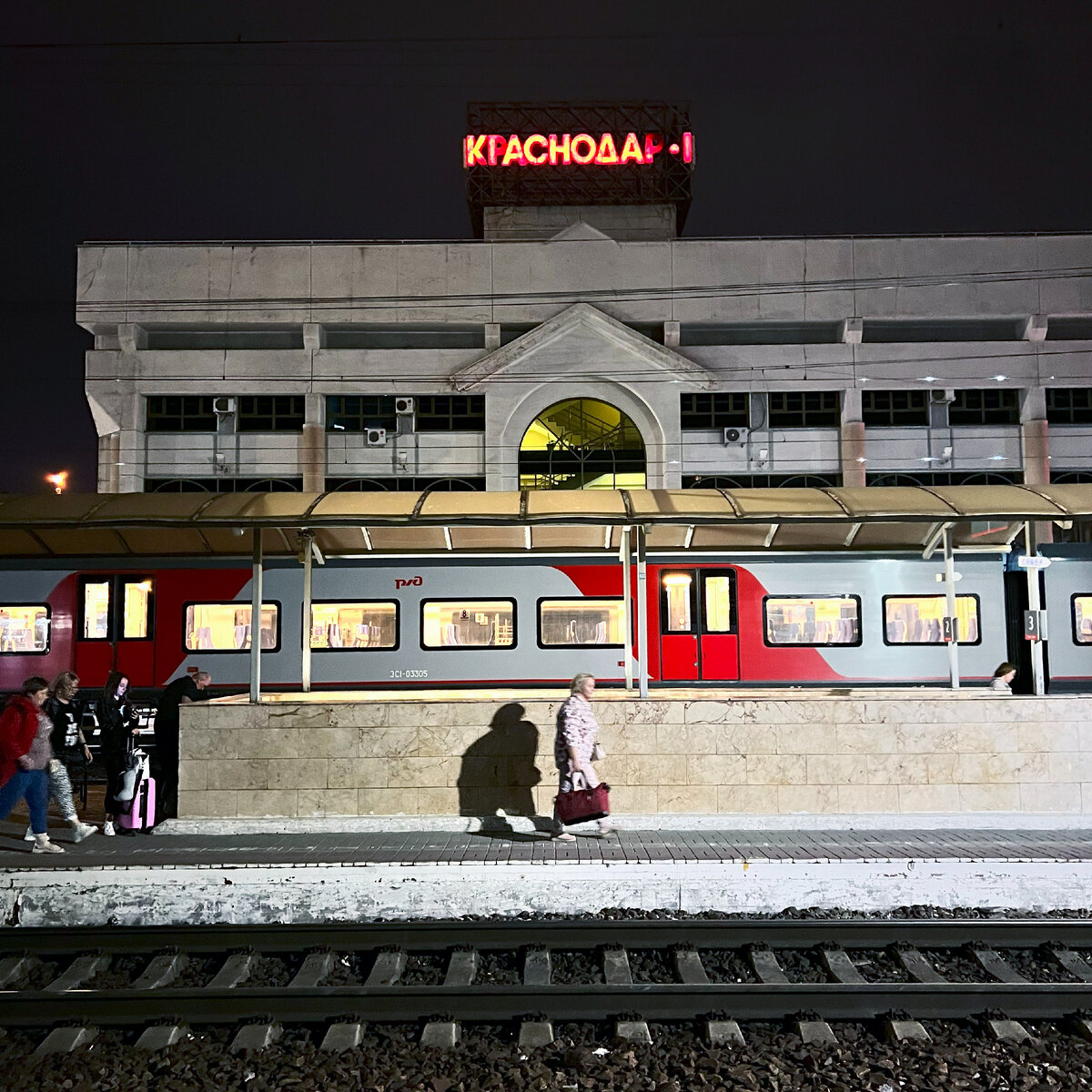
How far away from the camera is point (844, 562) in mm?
17453

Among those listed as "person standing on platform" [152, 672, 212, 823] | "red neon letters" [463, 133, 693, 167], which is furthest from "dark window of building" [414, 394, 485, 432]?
"person standing on platform" [152, 672, 212, 823]

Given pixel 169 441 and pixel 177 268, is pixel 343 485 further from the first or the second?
pixel 177 268

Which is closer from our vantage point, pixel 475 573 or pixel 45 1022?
pixel 45 1022

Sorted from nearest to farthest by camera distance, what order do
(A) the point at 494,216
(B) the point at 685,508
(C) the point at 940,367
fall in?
(B) the point at 685,508, (C) the point at 940,367, (A) the point at 494,216

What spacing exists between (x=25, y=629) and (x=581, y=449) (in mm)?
15668

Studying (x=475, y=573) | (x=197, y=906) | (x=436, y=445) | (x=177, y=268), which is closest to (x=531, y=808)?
(x=197, y=906)

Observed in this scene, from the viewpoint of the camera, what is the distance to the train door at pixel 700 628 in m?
17.4

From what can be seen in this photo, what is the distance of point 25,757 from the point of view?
398 inches

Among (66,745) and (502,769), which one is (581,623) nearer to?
(502,769)

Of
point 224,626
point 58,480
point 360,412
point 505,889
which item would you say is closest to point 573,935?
point 505,889

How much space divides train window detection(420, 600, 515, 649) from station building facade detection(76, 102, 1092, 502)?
11223mm

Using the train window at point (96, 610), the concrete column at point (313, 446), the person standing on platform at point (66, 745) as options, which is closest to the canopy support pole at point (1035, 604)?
the person standing on platform at point (66, 745)

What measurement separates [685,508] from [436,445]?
57.1 ft

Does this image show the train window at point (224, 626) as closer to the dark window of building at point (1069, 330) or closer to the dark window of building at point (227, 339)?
the dark window of building at point (227, 339)
